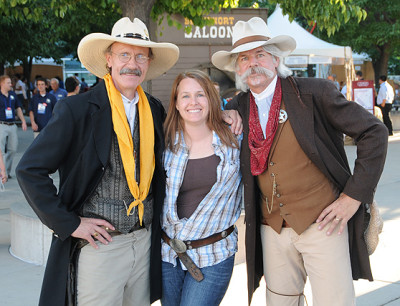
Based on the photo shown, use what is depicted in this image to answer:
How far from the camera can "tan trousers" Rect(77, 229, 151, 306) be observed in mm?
2693

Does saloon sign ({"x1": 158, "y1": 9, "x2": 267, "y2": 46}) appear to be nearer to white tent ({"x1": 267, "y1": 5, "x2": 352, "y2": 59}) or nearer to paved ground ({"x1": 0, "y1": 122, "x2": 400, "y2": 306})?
white tent ({"x1": 267, "y1": 5, "x2": 352, "y2": 59})

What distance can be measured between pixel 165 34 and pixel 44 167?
32.5 ft

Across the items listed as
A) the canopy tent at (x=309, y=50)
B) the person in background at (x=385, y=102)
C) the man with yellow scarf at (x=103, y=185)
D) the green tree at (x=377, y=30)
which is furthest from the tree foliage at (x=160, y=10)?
the green tree at (x=377, y=30)

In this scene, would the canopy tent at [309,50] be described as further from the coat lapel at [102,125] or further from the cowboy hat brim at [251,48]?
the coat lapel at [102,125]

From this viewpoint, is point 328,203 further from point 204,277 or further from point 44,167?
point 44,167

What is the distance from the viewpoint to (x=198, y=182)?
286cm

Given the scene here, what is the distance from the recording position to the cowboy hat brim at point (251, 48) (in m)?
2.93

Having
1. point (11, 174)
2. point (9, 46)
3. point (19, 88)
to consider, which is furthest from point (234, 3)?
point (19, 88)

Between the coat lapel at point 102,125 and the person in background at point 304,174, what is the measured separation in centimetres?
77

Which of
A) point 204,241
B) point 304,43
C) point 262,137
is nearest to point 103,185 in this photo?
point 204,241

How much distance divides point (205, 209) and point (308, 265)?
650mm

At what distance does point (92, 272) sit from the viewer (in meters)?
2.69

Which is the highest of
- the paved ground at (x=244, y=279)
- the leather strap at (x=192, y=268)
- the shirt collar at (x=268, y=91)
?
the shirt collar at (x=268, y=91)

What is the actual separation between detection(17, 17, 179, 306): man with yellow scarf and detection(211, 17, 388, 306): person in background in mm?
570
